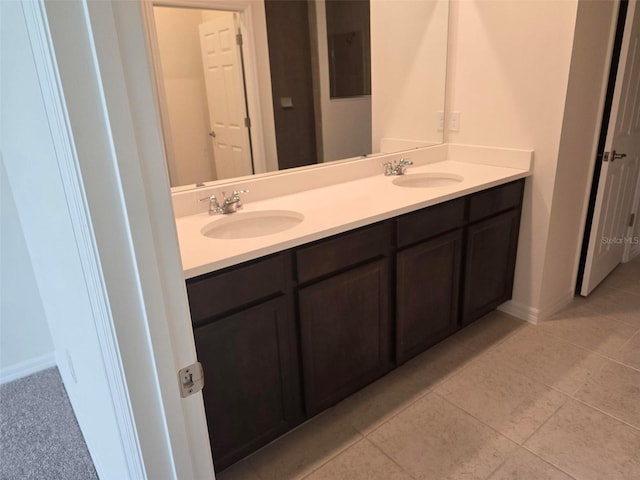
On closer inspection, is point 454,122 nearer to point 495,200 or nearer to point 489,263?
point 495,200

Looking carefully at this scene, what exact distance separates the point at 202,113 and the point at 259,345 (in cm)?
97

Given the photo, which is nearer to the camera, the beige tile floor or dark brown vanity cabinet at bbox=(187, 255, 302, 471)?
dark brown vanity cabinet at bbox=(187, 255, 302, 471)

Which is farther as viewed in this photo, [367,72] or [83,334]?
[367,72]

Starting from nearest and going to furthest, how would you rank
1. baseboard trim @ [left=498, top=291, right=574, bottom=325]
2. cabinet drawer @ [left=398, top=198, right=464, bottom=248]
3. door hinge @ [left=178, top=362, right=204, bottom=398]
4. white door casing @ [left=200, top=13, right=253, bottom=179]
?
door hinge @ [left=178, top=362, right=204, bottom=398] < white door casing @ [left=200, top=13, right=253, bottom=179] < cabinet drawer @ [left=398, top=198, right=464, bottom=248] < baseboard trim @ [left=498, top=291, right=574, bottom=325]

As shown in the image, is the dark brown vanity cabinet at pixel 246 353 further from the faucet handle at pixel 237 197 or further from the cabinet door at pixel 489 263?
the cabinet door at pixel 489 263

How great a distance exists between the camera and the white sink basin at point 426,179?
2.44 metres

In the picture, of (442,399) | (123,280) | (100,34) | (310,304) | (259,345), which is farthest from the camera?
(442,399)

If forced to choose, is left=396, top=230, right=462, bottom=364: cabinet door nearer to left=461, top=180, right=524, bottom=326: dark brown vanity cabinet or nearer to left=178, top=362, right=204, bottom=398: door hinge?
left=461, top=180, right=524, bottom=326: dark brown vanity cabinet

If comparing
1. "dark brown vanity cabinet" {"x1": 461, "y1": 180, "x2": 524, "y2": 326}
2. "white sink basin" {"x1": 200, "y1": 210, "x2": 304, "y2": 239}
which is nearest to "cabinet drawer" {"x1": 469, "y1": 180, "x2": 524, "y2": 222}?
"dark brown vanity cabinet" {"x1": 461, "y1": 180, "x2": 524, "y2": 326}

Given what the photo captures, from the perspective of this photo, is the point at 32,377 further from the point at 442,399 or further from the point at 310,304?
the point at 442,399

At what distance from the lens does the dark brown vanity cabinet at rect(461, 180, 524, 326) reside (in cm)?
227

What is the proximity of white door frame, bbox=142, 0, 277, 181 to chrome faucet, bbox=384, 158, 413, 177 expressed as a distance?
2.42 ft

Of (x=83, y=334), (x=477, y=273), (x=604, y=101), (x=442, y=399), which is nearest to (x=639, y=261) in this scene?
(x=604, y=101)

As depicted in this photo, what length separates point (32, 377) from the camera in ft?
7.64
